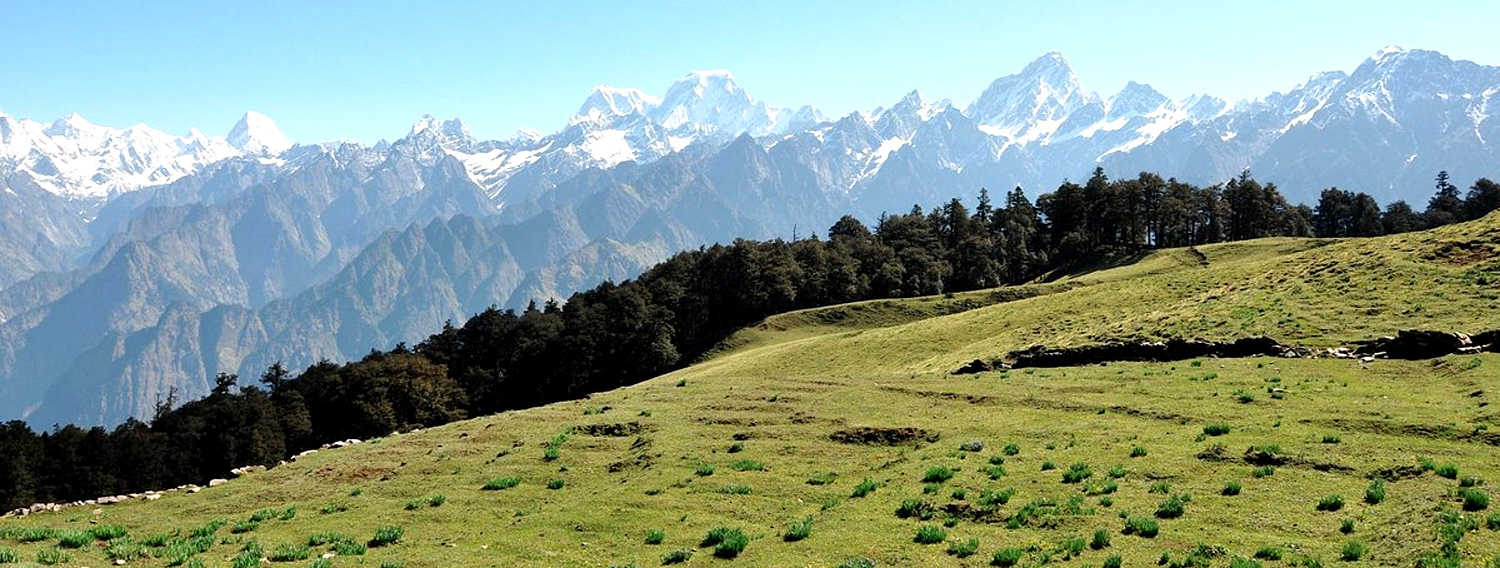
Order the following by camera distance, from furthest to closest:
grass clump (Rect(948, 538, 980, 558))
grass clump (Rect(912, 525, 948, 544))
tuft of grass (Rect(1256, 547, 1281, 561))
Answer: grass clump (Rect(912, 525, 948, 544))
grass clump (Rect(948, 538, 980, 558))
tuft of grass (Rect(1256, 547, 1281, 561))

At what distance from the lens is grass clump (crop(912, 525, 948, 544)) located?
1827 centimetres

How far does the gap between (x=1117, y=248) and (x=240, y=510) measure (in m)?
132

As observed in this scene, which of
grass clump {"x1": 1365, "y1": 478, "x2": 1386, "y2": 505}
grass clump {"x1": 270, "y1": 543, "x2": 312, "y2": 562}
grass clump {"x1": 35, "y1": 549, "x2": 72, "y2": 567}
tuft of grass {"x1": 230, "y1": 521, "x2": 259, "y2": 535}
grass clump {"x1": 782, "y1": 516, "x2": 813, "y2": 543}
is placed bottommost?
grass clump {"x1": 1365, "y1": 478, "x2": 1386, "y2": 505}

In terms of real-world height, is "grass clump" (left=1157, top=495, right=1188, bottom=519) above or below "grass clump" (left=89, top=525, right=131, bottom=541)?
below

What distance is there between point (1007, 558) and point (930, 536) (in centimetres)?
210

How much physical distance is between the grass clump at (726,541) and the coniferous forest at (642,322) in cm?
8607

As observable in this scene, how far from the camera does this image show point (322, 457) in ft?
115

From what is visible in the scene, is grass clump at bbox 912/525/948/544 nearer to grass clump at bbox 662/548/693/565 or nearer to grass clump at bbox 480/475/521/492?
grass clump at bbox 662/548/693/565

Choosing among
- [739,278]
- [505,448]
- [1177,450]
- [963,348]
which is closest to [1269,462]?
[1177,450]

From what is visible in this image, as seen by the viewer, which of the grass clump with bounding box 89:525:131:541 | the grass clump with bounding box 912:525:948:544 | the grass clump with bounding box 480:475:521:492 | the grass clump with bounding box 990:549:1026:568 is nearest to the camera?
the grass clump with bounding box 990:549:1026:568

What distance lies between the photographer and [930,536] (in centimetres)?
1828

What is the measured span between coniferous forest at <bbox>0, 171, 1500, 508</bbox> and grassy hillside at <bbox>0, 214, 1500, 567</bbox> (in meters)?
71.6

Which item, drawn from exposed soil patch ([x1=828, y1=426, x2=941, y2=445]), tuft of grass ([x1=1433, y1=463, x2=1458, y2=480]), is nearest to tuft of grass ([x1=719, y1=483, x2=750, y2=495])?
exposed soil patch ([x1=828, y1=426, x2=941, y2=445])

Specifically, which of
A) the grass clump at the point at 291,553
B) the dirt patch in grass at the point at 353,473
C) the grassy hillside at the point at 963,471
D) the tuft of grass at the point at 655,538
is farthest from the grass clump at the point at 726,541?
the dirt patch in grass at the point at 353,473
